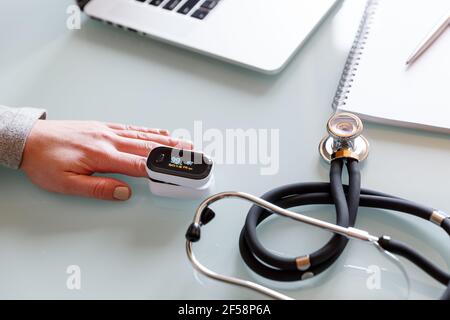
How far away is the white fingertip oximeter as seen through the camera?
2.48 feet

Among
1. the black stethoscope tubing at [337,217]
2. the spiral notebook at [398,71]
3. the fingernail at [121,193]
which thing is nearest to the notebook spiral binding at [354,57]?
the spiral notebook at [398,71]

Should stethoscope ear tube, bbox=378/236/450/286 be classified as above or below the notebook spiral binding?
below

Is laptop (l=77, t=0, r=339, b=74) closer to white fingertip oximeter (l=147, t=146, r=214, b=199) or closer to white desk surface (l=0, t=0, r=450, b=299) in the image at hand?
white desk surface (l=0, t=0, r=450, b=299)

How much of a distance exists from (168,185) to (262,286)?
199 millimetres

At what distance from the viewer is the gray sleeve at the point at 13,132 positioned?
82cm

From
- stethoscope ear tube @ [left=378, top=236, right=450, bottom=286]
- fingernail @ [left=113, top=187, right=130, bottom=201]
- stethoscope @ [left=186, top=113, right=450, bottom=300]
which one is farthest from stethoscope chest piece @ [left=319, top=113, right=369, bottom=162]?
fingernail @ [left=113, top=187, right=130, bottom=201]

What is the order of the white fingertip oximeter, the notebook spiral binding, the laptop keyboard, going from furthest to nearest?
the laptop keyboard
the notebook spiral binding
the white fingertip oximeter

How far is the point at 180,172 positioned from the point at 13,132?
284mm

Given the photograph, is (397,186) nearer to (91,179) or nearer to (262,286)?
(262,286)

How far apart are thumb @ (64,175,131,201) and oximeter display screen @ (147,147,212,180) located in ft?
0.20

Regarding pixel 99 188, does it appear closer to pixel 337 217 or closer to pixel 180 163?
pixel 180 163

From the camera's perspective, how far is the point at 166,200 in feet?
2.59

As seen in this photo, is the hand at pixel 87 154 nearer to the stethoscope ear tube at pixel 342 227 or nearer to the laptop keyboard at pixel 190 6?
the stethoscope ear tube at pixel 342 227

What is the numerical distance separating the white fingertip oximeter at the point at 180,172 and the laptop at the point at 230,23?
23 cm
